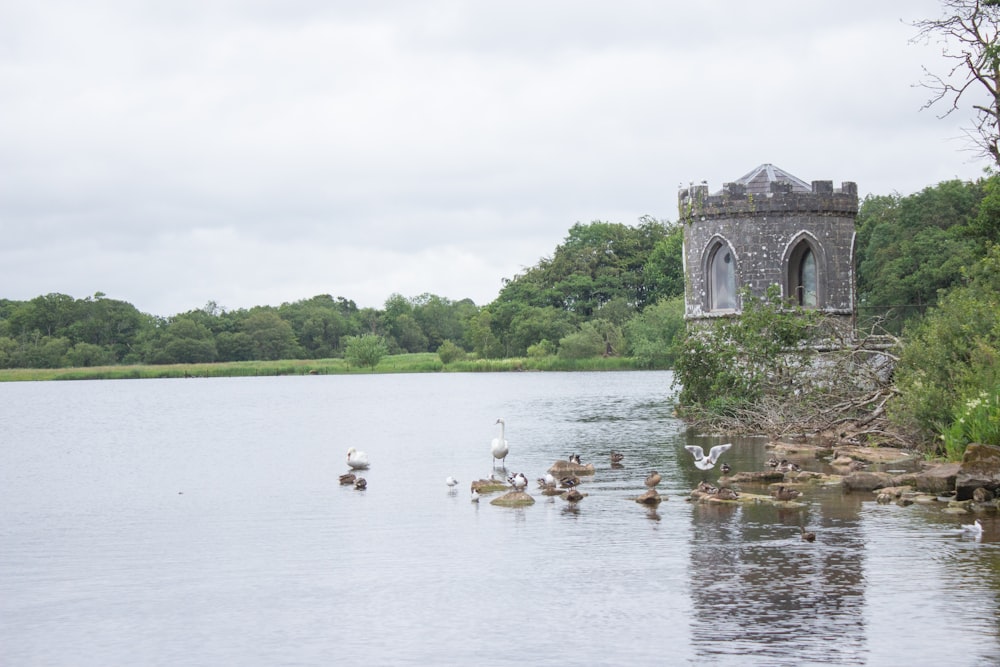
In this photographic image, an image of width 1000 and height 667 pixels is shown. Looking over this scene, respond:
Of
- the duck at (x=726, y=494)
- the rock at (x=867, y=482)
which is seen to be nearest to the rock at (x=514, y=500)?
the duck at (x=726, y=494)

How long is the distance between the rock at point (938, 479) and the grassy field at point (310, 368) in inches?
2610

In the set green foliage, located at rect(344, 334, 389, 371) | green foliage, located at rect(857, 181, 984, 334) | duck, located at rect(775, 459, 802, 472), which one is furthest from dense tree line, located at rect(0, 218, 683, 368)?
duck, located at rect(775, 459, 802, 472)

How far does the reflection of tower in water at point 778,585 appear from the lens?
31.3 feet

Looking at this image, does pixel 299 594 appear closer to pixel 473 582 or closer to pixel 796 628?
pixel 473 582

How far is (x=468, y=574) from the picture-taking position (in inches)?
510

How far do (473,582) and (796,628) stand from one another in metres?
3.80

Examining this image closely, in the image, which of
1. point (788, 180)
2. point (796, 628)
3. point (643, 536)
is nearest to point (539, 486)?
point (643, 536)

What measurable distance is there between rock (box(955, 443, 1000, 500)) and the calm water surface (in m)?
0.66

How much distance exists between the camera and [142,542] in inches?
633

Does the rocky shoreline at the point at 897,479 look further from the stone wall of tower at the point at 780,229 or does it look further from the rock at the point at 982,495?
the stone wall of tower at the point at 780,229

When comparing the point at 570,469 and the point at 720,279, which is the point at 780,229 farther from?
the point at 570,469

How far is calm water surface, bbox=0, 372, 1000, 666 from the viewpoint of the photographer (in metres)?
9.97

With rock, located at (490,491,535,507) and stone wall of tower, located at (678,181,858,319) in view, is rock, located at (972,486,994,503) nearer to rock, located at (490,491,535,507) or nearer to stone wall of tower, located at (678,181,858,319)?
rock, located at (490,491,535,507)

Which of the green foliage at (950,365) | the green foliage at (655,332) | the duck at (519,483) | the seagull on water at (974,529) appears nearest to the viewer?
the seagull on water at (974,529)
